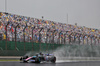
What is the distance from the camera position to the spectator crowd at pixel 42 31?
57388 mm

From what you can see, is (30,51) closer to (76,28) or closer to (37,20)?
(37,20)

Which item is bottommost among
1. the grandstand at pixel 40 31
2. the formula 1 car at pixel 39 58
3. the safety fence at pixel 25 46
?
the formula 1 car at pixel 39 58

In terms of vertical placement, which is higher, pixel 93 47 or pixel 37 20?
pixel 37 20

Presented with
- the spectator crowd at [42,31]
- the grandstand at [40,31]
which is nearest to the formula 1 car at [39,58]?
the grandstand at [40,31]

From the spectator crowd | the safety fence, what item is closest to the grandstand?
the spectator crowd

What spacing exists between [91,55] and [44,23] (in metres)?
30.5

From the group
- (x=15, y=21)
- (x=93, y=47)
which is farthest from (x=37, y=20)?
(x=93, y=47)

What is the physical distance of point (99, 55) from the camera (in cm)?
5391

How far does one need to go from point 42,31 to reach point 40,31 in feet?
13.2

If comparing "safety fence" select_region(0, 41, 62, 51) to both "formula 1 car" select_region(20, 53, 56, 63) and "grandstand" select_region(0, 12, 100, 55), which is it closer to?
"grandstand" select_region(0, 12, 100, 55)

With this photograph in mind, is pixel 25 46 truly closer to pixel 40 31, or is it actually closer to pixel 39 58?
pixel 39 58

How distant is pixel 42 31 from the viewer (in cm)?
7050

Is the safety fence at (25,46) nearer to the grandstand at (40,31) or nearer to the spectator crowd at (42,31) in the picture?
the grandstand at (40,31)

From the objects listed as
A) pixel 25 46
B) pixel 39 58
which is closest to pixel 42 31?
pixel 25 46
